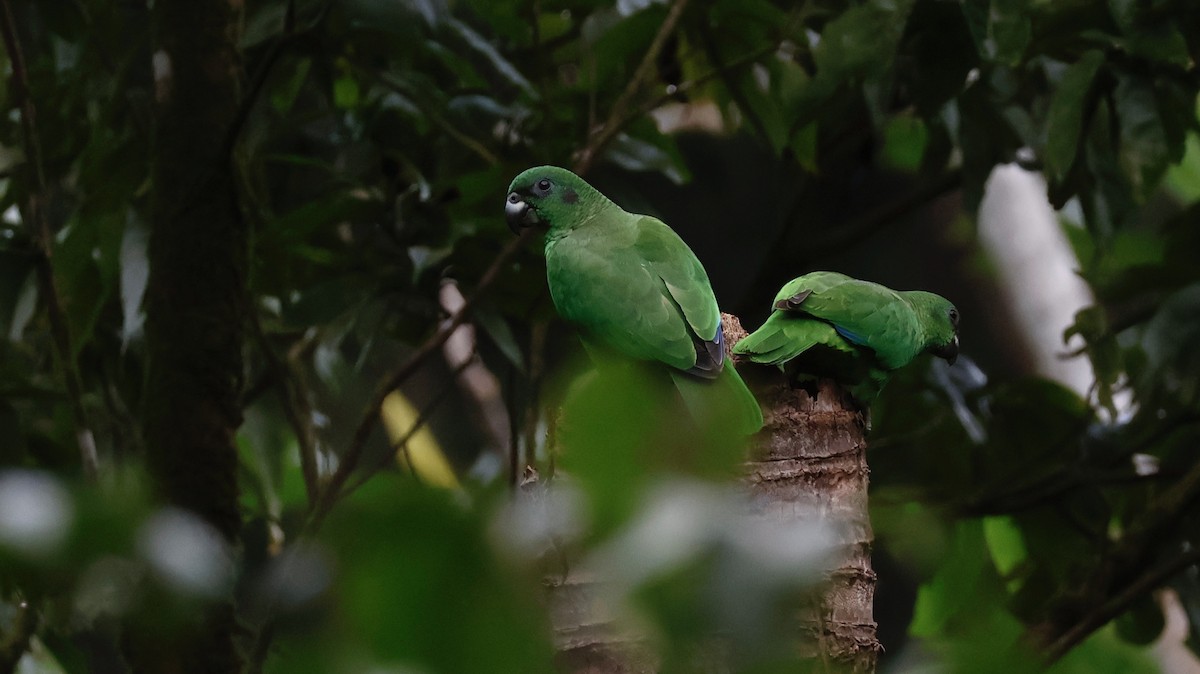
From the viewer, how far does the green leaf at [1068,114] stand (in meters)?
2.53

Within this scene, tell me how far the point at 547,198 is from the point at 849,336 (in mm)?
591

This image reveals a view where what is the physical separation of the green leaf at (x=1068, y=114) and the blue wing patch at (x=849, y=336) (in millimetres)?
1019

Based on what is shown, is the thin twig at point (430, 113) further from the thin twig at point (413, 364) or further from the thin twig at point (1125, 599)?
the thin twig at point (1125, 599)

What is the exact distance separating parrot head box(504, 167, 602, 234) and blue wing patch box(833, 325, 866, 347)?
20.4 inches

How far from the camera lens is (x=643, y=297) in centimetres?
171

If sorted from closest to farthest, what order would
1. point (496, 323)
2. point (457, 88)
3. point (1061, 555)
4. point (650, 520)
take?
point (650, 520)
point (496, 323)
point (457, 88)
point (1061, 555)

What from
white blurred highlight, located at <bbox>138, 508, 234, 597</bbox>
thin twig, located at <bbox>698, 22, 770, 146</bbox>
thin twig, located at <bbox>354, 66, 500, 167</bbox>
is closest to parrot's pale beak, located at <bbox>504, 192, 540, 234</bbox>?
thin twig, located at <bbox>354, 66, 500, 167</bbox>

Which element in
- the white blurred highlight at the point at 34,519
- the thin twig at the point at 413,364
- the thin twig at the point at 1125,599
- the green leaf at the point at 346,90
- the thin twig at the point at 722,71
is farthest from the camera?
the green leaf at the point at 346,90

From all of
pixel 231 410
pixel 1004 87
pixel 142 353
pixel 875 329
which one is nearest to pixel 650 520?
pixel 875 329

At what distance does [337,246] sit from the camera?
3238mm

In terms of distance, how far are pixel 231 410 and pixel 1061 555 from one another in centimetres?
248

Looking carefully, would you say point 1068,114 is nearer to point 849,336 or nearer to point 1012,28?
point 1012,28

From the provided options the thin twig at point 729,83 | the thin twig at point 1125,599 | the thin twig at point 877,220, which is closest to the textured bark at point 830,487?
the thin twig at point 729,83

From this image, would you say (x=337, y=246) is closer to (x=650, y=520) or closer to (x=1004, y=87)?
(x=1004, y=87)
